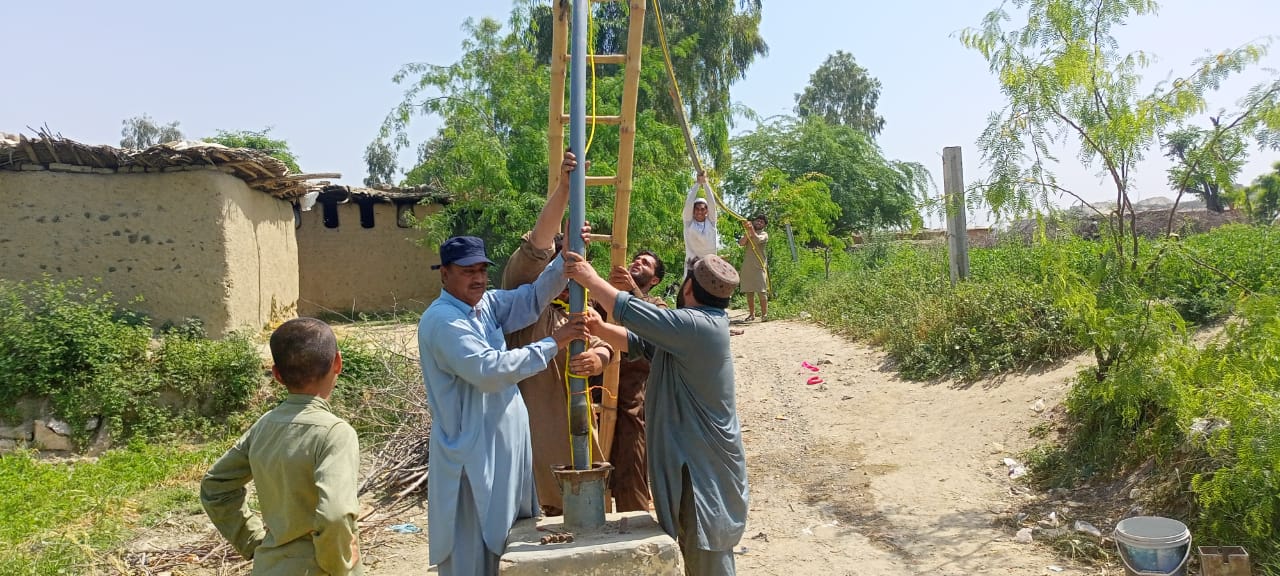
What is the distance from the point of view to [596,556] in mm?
2689

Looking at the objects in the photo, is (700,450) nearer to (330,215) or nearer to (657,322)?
(657,322)

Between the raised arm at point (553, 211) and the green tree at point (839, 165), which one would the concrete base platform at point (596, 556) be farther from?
the green tree at point (839, 165)

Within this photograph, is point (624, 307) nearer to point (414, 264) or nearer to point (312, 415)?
point (312, 415)

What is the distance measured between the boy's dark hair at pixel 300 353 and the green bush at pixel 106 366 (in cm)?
647

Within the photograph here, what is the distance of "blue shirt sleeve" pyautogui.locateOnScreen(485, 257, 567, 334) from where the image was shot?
10.6 feet

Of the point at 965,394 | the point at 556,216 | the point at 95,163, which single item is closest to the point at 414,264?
the point at 95,163

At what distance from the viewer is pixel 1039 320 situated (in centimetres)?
753

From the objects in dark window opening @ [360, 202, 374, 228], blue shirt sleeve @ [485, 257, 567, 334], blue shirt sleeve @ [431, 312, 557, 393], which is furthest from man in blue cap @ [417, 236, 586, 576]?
→ dark window opening @ [360, 202, 374, 228]

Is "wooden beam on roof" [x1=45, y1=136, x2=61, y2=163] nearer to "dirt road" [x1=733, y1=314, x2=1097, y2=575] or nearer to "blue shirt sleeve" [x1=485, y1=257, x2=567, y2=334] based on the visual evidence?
"dirt road" [x1=733, y1=314, x2=1097, y2=575]

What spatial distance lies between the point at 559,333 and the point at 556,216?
20.1 inches

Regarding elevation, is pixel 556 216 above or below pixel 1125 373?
above

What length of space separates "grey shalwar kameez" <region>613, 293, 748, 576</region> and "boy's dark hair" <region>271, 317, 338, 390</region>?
1.01m

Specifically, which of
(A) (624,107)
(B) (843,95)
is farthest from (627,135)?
(B) (843,95)

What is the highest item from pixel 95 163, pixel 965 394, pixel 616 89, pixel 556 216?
pixel 616 89
